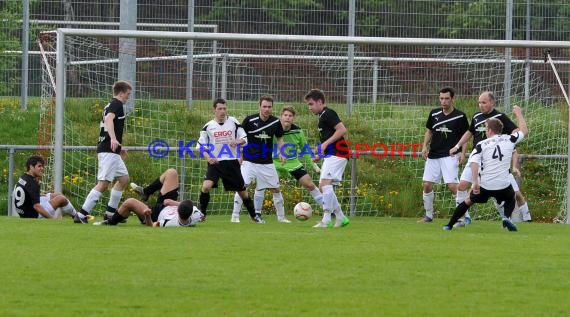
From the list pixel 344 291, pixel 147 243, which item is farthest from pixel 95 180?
pixel 344 291

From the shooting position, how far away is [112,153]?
16.2 metres

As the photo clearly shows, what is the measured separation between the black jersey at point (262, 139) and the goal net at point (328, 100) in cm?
326

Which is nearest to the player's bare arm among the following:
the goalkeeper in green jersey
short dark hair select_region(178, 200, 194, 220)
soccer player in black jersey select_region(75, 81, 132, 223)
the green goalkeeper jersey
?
the goalkeeper in green jersey

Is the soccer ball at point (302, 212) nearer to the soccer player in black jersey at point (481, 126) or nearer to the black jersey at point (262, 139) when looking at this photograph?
the black jersey at point (262, 139)

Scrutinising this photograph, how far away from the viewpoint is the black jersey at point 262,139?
17922 millimetres

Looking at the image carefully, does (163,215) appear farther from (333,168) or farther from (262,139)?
(262,139)

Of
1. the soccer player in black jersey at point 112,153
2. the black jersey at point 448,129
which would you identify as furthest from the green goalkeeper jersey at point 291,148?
the soccer player in black jersey at point 112,153

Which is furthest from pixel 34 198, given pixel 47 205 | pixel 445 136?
pixel 445 136

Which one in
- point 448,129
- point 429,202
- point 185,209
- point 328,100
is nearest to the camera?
point 185,209

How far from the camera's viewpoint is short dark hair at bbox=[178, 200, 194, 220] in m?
14.9

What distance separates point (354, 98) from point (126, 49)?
14.0 ft

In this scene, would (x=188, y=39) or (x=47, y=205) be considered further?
(x=188, y=39)

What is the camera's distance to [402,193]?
21891 millimetres

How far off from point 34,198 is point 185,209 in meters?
3.12
